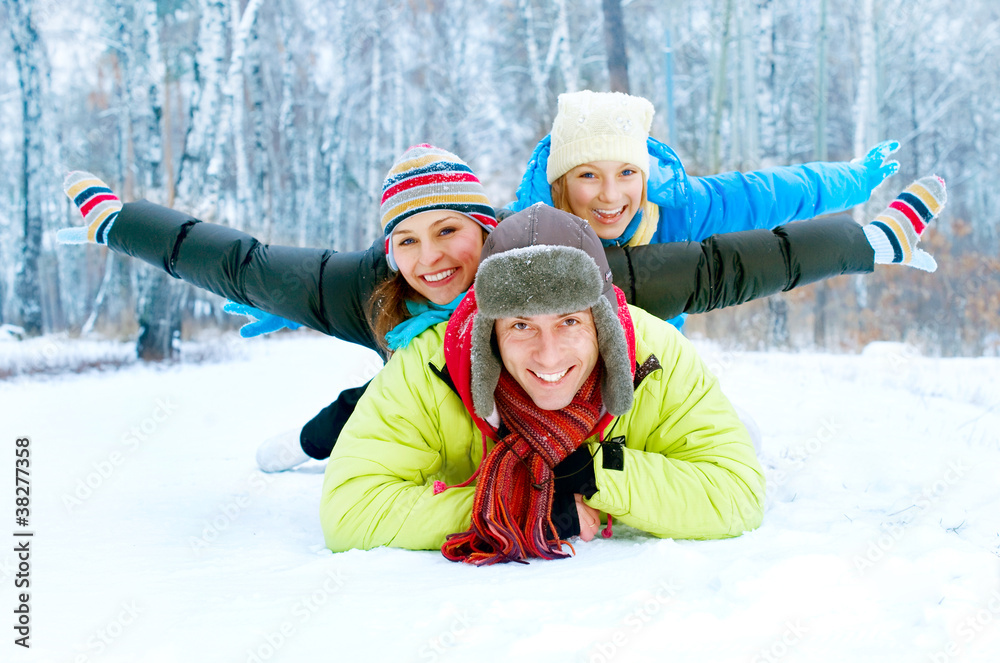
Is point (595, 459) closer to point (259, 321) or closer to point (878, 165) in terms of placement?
point (259, 321)

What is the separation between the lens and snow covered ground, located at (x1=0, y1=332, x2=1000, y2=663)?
1.18m

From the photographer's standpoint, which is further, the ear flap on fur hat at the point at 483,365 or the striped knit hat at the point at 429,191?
the striped knit hat at the point at 429,191

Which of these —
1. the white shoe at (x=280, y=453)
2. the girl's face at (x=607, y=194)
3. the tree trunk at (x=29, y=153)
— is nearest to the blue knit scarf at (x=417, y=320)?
the girl's face at (x=607, y=194)

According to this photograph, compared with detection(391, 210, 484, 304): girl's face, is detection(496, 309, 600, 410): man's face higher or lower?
lower

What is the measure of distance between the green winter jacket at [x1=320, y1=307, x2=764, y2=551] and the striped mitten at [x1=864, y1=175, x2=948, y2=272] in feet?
3.52

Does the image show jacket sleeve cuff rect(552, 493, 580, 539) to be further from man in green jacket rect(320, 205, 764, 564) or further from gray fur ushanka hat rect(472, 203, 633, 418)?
gray fur ushanka hat rect(472, 203, 633, 418)

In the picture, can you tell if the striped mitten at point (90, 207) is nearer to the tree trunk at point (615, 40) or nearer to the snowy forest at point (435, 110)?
the snowy forest at point (435, 110)

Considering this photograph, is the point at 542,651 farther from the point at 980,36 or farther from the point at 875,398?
the point at 980,36

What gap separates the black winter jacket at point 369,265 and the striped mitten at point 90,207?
0.18ft

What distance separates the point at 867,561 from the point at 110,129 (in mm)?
24029

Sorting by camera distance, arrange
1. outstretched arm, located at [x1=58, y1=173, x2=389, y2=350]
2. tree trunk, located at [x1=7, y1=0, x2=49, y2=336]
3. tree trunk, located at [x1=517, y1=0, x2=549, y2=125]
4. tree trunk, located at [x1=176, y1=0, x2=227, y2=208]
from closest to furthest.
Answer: outstretched arm, located at [x1=58, y1=173, x2=389, y2=350]
tree trunk, located at [x1=176, y1=0, x2=227, y2=208]
tree trunk, located at [x1=7, y1=0, x2=49, y2=336]
tree trunk, located at [x1=517, y1=0, x2=549, y2=125]

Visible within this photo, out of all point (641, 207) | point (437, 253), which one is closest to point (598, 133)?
point (641, 207)

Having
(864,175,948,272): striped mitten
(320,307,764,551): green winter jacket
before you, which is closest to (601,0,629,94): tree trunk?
(864,175,948,272): striped mitten

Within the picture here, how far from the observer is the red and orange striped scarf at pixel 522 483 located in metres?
1.83
